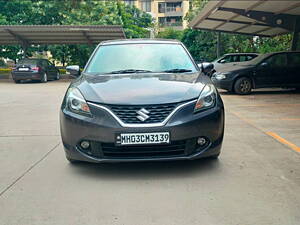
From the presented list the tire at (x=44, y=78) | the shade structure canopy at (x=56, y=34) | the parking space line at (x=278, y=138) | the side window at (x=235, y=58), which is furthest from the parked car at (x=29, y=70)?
the parking space line at (x=278, y=138)

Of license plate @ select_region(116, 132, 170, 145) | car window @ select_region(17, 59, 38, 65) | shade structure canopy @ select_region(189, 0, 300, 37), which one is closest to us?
license plate @ select_region(116, 132, 170, 145)

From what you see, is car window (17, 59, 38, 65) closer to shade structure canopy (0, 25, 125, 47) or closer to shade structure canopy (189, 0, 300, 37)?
shade structure canopy (0, 25, 125, 47)

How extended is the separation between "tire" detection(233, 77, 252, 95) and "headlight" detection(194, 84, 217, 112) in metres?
8.09

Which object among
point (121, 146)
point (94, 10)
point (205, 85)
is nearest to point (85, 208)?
point (121, 146)

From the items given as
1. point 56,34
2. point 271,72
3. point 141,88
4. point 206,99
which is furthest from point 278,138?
point 56,34

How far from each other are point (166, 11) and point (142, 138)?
209ft

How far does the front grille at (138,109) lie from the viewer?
137 inches

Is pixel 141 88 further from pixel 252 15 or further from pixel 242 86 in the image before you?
pixel 252 15

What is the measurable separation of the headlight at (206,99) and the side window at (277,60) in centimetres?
860

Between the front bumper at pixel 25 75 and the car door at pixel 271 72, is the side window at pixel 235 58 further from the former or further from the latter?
the front bumper at pixel 25 75

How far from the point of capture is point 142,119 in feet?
11.3

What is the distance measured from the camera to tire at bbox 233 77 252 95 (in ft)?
38.4

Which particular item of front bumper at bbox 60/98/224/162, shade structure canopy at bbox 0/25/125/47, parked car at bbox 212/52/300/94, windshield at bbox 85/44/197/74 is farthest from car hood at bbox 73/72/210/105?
shade structure canopy at bbox 0/25/125/47

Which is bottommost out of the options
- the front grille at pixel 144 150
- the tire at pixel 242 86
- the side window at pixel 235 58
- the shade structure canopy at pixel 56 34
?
the tire at pixel 242 86
